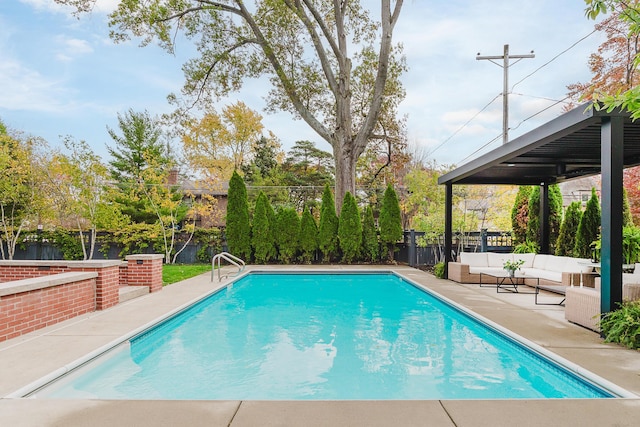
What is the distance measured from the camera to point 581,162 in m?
9.09

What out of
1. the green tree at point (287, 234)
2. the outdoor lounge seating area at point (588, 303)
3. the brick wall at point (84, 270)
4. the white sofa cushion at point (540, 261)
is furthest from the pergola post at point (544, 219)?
the brick wall at point (84, 270)

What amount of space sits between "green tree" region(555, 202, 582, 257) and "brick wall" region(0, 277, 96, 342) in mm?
11353

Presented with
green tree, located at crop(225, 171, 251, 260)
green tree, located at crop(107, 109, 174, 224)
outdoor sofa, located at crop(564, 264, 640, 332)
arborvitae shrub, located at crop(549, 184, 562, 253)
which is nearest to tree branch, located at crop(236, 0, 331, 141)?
green tree, located at crop(225, 171, 251, 260)

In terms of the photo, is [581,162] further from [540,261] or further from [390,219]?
[390,219]

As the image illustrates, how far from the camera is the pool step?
7.49m

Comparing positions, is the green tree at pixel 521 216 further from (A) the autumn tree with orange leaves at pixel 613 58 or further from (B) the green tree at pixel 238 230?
(B) the green tree at pixel 238 230

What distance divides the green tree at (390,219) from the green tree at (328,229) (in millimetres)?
1665

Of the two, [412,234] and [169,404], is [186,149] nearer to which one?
[412,234]

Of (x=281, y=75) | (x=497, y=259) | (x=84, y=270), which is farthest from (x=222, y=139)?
(x=84, y=270)

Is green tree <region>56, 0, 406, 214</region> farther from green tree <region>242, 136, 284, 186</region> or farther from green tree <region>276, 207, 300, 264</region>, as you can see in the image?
green tree <region>242, 136, 284, 186</region>

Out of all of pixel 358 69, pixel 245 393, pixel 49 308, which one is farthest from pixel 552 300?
pixel 358 69

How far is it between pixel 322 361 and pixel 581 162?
7.43 m

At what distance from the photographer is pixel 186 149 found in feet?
86.5

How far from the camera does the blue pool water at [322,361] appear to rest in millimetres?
3834
